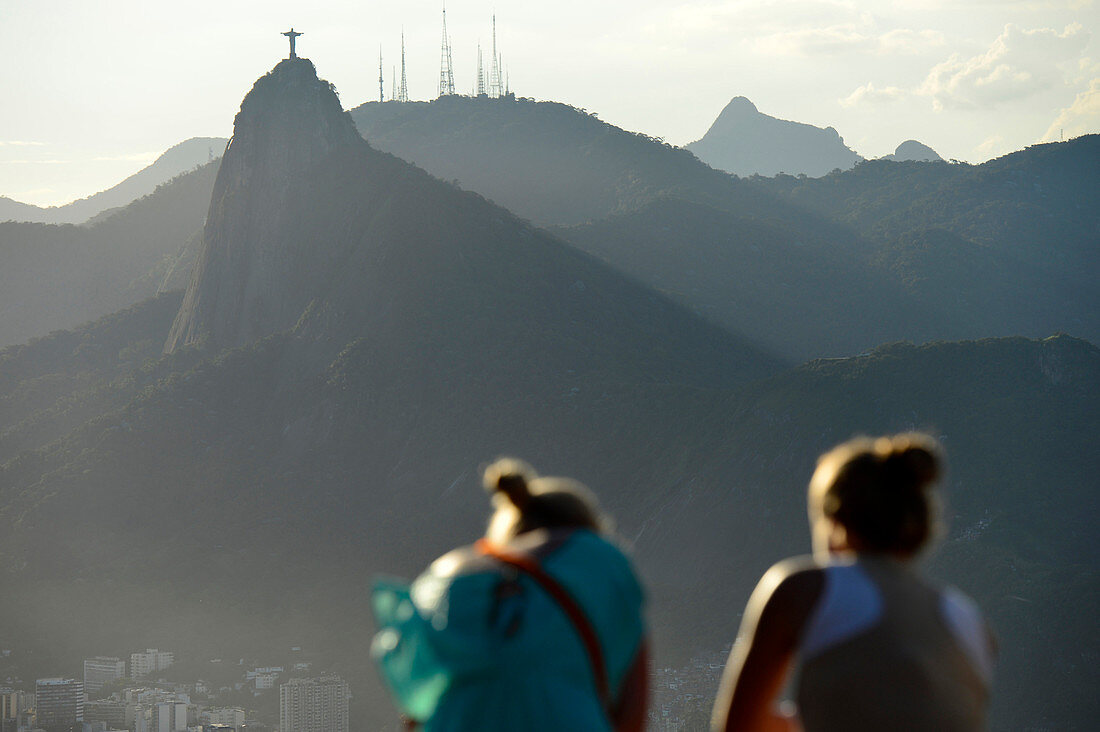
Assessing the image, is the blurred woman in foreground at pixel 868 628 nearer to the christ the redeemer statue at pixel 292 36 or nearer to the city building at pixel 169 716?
the city building at pixel 169 716

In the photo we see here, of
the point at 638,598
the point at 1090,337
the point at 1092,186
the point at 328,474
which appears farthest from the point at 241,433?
the point at 1092,186

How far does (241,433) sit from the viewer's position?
78438mm

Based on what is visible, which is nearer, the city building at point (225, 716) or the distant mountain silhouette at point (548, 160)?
the city building at point (225, 716)

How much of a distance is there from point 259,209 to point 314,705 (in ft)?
144

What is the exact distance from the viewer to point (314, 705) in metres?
53.3

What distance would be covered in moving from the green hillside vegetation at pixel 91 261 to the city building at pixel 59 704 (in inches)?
2500

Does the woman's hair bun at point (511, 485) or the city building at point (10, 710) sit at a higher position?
the woman's hair bun at point (511, 485)

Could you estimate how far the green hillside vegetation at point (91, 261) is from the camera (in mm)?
123562

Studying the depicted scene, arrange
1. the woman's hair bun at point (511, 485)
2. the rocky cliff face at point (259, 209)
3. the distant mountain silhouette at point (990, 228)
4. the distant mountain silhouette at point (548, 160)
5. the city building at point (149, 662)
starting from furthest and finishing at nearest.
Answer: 1. the distant mountain silhouette at point (548, 160)
2. the distant mountain silhouette at point (990, 228)
3. the rocky cliff face at point (259, 209)
4. the city building at point (149, 662)
5. the woman's hair bun at point (511, 485)

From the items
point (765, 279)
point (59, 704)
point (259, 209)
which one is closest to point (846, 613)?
point (59, 704)

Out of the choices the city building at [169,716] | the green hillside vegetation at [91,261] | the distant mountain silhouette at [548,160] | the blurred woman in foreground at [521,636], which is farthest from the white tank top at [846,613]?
the green hillside vegetation at [91,261]

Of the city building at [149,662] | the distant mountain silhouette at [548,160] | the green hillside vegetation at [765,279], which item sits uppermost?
the distant mountain silhouette at [548,160]

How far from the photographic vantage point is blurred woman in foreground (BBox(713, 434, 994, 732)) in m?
3.67

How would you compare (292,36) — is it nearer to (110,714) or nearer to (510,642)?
(110,714)
